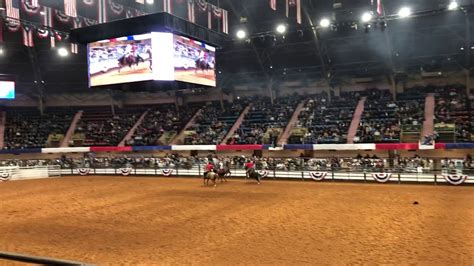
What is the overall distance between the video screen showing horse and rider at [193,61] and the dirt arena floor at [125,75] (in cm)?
157

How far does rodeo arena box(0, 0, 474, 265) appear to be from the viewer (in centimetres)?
1227

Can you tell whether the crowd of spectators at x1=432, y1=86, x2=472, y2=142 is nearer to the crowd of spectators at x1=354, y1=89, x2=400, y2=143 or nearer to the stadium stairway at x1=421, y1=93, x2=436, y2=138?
the stadium stairway at x1=421, y1=93, x2=436, y2=138

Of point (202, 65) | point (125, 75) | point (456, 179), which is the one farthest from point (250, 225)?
point (456, 179)

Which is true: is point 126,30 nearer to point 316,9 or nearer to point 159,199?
point 159,199

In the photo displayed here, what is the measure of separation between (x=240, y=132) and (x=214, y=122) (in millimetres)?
4544

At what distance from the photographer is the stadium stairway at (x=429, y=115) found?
31703 mm

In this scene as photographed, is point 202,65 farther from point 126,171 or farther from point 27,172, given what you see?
point 27,172

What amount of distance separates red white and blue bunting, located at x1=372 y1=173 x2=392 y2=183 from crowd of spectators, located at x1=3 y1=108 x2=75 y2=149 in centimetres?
3608

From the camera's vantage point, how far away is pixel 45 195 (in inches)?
905

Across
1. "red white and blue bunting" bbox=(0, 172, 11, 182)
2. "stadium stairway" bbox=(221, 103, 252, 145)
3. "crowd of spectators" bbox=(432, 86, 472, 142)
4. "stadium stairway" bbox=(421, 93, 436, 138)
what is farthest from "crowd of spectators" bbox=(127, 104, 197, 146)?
"crowd of spectators" bbox=(432, 86, 472, 142)

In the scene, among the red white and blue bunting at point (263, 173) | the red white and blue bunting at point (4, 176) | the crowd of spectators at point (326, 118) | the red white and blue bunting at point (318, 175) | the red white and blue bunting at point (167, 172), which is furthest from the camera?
the crowd of spectators at point (326, 118)

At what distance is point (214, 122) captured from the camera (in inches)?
1651

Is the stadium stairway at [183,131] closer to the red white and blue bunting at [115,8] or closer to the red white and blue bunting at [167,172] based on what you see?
the red white and blue bunting at [167,172]

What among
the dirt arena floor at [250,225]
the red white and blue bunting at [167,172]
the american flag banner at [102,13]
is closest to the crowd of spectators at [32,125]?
the red white and blue bunting at [167,172]
